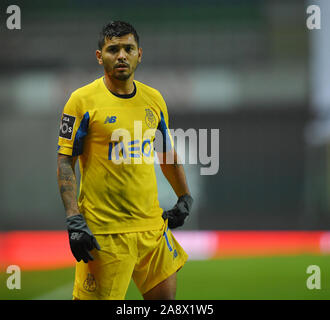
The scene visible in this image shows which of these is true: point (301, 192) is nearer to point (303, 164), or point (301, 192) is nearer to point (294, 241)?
point (303, 164)

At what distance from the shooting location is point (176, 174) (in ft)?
11.1

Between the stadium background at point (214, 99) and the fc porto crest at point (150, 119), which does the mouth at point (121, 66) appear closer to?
the fc porto crest at point (150, 119)

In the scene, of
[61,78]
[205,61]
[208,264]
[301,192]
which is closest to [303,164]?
[301,192]

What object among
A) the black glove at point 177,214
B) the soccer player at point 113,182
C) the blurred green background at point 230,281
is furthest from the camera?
the blurred green background at point 230,281

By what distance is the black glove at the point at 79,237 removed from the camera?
2812mm

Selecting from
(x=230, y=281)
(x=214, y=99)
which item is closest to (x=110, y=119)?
(x=230, y=281)

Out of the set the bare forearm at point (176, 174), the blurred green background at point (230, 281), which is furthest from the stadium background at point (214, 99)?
the bare forearm at point (176, 174)

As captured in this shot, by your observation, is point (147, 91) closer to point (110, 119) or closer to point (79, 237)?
point (110, 119)

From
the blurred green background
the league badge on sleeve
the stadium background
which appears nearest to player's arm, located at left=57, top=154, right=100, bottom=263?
the league badge on sleeve

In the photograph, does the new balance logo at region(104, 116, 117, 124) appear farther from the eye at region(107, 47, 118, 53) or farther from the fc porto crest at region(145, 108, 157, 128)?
the eye at region(107, 47, 118, 53)

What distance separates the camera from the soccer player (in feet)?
9.57

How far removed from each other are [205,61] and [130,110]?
17890 millimetres

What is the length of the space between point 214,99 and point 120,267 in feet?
57.1

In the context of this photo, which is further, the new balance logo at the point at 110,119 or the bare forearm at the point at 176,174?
the bare forearm at the point at 176,174
